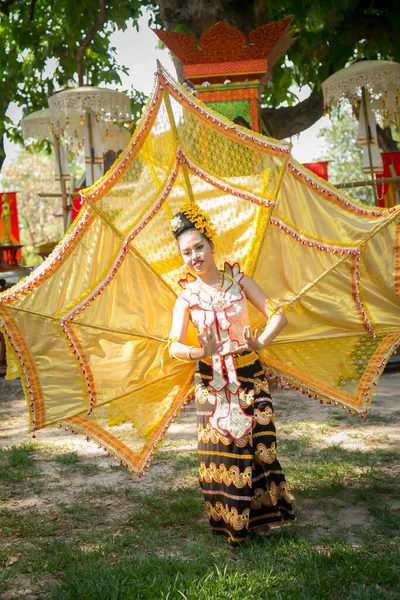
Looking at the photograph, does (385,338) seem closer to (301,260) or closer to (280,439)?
(301,260)

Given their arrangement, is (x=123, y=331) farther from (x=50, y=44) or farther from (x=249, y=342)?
(x=50, y=44)

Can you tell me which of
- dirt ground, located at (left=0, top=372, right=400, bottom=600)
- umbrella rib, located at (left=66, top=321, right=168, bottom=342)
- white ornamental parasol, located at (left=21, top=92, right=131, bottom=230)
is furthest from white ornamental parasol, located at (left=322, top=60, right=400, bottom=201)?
umbrella rib, located at (left=66, top=321, right=168, bottom=342)

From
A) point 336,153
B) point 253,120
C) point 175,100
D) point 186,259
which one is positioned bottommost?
point 186,259

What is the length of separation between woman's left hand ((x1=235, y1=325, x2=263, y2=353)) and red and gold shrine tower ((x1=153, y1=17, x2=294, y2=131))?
13.2ft

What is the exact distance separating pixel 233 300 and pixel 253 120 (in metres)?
3.91

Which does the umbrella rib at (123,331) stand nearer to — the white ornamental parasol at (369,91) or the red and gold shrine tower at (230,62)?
the red and gold shrine tower at (230,62)

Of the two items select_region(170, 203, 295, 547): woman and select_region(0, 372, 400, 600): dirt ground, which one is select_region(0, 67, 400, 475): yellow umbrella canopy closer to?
select_region(170, 203, 295, 547): woman

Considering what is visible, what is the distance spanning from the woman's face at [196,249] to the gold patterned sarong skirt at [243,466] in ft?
1.68

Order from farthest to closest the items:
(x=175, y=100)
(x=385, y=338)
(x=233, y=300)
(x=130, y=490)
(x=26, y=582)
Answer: (x=130, y=490) → (x=385, y=338) → (x=175, y=100) → (x=233, y=300) → (x=26, y=582)

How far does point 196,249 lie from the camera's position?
137 inches

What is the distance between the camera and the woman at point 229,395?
340cm

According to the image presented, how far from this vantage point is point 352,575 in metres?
2.94

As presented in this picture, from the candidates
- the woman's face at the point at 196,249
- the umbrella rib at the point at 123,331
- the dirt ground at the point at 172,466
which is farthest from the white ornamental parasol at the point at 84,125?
the woman's face at the point at 196,249

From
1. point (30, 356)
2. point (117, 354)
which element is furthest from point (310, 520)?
point (30, 356)
